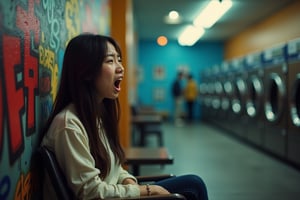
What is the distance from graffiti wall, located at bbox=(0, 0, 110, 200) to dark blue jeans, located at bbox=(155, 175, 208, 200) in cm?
63

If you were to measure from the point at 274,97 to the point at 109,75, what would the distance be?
354cm

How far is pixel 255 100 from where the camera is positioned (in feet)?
16.6

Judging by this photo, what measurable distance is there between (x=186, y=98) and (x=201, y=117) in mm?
871

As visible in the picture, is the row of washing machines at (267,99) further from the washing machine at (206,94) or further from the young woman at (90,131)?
the young woman at (90,131)

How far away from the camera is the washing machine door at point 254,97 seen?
4.82 m

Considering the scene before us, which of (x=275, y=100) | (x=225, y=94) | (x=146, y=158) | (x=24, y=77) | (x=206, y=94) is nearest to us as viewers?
(x=24, y=77)

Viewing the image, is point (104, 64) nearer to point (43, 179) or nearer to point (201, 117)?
point (43, 179)

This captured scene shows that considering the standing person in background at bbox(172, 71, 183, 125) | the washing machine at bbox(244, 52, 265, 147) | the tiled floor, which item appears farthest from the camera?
the standing person in background at bbox(172, 71, 183, 125)

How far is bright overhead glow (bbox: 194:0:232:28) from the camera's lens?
4.69 meters

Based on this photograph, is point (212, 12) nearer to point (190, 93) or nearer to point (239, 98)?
point (239, 98)

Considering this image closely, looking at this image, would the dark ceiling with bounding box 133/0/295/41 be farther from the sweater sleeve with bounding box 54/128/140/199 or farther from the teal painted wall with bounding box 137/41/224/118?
the sweater sleeve with bounding box 54/128/140/199

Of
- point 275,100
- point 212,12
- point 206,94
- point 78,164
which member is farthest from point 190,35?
point 78,164

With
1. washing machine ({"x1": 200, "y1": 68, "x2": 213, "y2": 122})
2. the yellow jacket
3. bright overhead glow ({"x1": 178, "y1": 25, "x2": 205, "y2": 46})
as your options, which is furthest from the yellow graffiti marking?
the yellow jacket

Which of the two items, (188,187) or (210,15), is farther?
(210,15)
